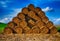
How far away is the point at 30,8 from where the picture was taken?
6.62 ft

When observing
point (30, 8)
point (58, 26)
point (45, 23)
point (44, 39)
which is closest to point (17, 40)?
point (44, 39)

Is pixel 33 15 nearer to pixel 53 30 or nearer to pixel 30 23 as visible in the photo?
pixel 30 23

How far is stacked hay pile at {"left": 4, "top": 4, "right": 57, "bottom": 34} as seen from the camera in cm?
182

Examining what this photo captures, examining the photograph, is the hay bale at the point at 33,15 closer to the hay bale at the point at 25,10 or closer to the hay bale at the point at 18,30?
the hay bale at the point at 25,10

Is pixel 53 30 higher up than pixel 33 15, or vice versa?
pixel 33 15

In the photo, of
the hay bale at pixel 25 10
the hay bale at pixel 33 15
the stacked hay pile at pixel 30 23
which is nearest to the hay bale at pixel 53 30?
the stacked hay pile at pixel 30 23

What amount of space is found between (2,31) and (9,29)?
0.14 m

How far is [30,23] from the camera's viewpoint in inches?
74.1

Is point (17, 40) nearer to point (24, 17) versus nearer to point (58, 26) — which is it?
point (24, 17)

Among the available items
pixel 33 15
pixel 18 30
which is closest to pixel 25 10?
pixel 33 15

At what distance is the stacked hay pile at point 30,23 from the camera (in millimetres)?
1819

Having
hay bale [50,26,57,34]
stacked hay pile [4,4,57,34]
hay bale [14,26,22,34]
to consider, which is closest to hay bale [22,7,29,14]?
stacked hay pile [4,4,57,34]

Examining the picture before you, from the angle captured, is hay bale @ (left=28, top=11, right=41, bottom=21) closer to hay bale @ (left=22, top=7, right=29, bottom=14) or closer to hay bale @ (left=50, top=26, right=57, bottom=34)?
hay bale @ (left=22, top=7, right=29, bottom=14)

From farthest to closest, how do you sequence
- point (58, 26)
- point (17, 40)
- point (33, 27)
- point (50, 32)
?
point (58, 26), point (50, 32), point (33, 27), point (17, 40)
